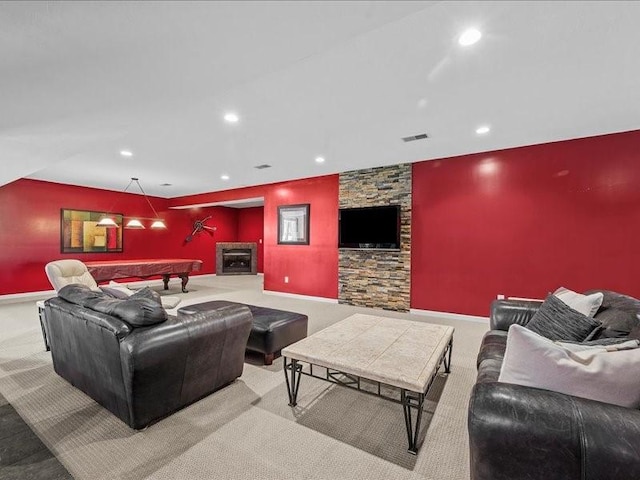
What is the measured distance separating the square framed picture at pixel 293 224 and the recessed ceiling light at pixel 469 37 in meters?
4.33

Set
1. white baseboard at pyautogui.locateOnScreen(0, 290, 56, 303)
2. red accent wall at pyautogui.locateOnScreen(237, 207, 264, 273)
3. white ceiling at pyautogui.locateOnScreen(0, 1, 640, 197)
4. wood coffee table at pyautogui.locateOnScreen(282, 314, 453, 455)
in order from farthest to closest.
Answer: red accent wall at pyautogui.locateOnScreen(237, 207, 264, 273)
white baseboard at pyautogui.locateOnScreen(0, 290, 56, 303)
wood coffee table at pyautogui.locateOnScreen(282, 314, 453, 455)
white ceiling at pyautogui.locateOnScreen(0, 1, 640, 197)

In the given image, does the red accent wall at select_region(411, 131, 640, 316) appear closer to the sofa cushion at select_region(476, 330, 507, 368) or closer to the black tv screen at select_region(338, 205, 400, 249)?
the black tv screen at select_region(338, 205, 400, 249)

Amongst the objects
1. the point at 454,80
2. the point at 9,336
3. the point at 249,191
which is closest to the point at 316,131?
the point at 454,80

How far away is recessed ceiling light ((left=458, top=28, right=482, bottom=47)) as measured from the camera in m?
1.79

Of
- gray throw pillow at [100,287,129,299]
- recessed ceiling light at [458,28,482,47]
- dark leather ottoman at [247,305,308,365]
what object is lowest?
dark leather ottoman at [247,305,308,365]

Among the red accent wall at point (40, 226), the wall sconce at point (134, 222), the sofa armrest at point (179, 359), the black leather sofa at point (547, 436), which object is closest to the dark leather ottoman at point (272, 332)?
the sofa armrest at point (179, 359)

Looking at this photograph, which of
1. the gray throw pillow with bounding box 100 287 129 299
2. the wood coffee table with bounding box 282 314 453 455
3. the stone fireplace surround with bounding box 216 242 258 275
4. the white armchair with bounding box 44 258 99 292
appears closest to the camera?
the wood coffee table with bounding box 282 314 453 455

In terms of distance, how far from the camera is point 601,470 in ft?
2.80

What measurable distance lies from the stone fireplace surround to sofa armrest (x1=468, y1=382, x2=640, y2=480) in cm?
958

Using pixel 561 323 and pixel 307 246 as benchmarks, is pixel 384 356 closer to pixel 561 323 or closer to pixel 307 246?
pixel 561 323

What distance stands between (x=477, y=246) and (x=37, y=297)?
843 centimetres

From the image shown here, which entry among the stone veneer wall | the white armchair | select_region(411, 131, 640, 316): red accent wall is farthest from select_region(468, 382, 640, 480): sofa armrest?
the stone veneer wall

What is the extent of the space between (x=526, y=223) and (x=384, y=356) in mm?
3400

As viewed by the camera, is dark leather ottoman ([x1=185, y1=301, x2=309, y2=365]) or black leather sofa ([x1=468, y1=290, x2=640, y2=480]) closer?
black leather sofa ([x1=468, y1=290, x2=640, y2=480])
